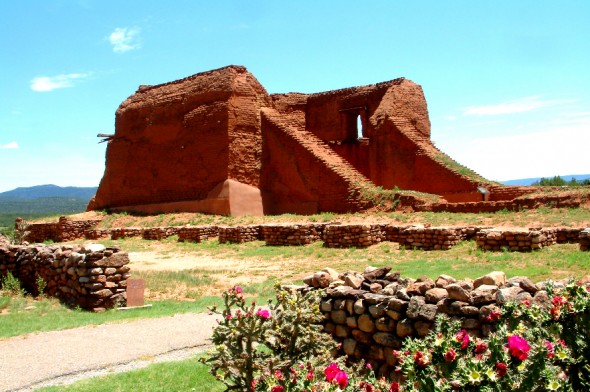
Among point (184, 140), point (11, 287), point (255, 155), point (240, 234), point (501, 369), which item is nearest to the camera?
point (501, 369)

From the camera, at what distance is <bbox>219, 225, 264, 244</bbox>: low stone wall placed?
1900 cm

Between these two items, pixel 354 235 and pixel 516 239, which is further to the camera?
pixel 354 235

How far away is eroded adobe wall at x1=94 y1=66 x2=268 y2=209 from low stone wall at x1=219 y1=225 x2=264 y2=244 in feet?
17.9

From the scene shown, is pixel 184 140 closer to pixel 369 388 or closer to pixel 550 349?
pixel 369 388

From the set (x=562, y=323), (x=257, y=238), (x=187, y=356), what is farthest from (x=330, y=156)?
(x=562, y=323)

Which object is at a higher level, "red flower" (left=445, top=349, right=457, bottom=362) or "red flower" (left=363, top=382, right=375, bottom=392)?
"red flower" (left=445, top=349, right=457, bottom=362)

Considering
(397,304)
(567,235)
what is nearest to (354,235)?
(567,235)

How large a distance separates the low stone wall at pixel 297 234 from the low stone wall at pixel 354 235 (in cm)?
133

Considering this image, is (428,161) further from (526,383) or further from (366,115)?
(526,383)

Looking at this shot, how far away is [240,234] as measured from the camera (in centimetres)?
1902

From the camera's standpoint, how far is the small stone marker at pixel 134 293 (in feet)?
30.3

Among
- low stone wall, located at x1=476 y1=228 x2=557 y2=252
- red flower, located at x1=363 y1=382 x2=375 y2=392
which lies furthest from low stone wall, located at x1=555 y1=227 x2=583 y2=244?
red flower, located at x1=363 y1=382 x2=375 y2=392

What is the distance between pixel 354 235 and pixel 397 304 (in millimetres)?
10550

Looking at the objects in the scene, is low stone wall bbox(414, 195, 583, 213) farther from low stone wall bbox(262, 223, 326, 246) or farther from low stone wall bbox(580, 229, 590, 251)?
low stone wall bbox(580, 229, 590, 251)
